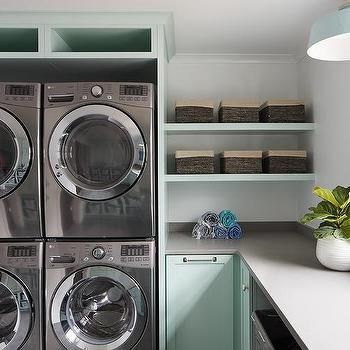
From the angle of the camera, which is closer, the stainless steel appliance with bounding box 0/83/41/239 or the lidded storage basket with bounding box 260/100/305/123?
the stainless steel appliance with bounding box 0/83/41/239

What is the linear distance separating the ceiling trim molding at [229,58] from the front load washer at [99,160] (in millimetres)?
954

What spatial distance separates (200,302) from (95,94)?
1400mm

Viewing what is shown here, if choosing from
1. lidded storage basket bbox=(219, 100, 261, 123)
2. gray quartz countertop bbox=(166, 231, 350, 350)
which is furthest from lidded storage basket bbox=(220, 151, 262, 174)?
gray quartz countertop bbox=(166, 231, 350, 350)

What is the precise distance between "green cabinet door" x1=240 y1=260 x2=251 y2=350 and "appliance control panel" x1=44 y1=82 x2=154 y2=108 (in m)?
1.08

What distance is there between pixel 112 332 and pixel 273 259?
3.37 feet

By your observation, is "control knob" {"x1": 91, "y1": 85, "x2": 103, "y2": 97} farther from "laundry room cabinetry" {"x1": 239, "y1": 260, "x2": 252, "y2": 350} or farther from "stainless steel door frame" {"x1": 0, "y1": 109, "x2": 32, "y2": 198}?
"laundry room cabinetry" {"x1": 239, "y1": 260, "x2": 252, "y2": 350}

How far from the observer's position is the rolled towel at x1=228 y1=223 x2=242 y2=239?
9.61 ft

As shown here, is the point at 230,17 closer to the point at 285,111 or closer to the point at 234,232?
the point at 285,111

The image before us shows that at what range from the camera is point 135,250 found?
2.34 meters

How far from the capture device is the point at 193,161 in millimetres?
2797

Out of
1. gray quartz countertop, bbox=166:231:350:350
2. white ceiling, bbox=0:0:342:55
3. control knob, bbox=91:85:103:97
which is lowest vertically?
gray quartz countertop, bbox=166:231:350:350

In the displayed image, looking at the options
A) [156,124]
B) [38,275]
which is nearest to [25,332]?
[38,275]

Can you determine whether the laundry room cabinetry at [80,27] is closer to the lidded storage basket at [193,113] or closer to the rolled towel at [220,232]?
the lidded storage basket at [193,113]

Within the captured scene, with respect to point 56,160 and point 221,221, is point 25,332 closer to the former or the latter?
point 56,160
